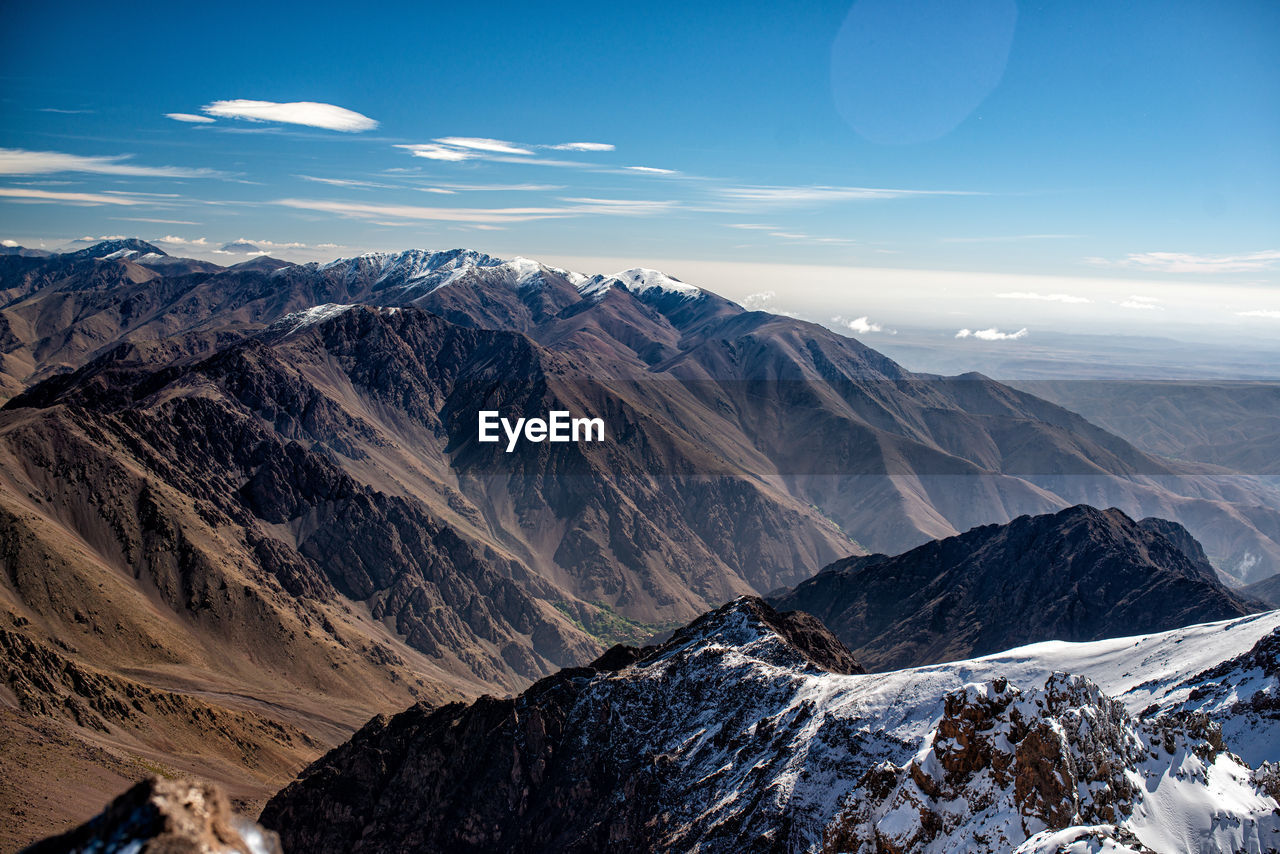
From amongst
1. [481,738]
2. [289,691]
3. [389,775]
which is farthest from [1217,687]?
[289,691]

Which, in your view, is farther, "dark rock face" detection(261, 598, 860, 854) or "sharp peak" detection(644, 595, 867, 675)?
"sharp peak" detection(644, 595, 867, 675)

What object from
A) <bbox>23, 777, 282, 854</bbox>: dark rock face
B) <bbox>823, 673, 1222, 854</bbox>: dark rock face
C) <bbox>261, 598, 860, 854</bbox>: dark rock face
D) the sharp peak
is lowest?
<bbox>261, 598, 860, 854</bbox>: dark rock face

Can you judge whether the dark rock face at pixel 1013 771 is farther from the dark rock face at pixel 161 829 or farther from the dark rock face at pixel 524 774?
the dark rock face at pixel 161 829

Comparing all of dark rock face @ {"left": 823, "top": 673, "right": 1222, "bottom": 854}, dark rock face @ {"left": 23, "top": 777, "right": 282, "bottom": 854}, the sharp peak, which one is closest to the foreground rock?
dark rock face @ {"left": 823, "top": 673, "right": 1222, "bottom": 854}

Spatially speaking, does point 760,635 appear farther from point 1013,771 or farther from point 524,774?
point 1013,771

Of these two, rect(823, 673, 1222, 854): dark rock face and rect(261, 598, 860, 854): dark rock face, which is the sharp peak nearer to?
rect(261, 598, 860, 854): dark rock face

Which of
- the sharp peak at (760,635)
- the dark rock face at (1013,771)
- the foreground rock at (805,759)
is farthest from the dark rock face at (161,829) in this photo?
the sharp peak at (760,635)
